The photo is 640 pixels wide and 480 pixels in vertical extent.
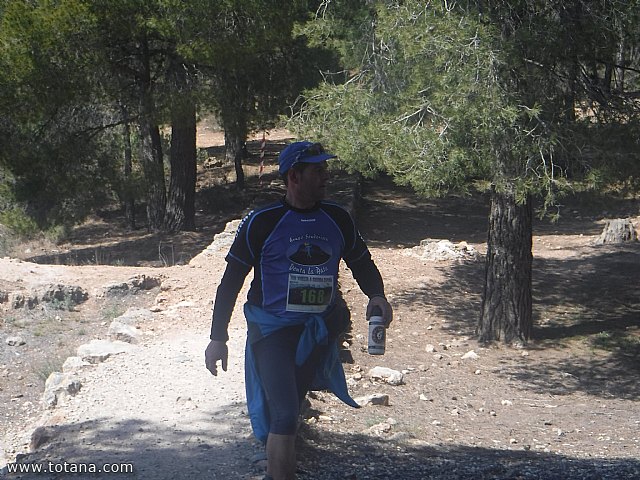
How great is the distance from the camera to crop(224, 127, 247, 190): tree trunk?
16.1 meters

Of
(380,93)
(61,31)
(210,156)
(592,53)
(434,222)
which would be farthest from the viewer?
(210,156)

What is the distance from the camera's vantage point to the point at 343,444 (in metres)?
5.70

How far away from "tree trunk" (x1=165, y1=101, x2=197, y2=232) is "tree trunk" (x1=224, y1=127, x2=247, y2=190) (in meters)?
0.81

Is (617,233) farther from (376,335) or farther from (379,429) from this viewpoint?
(376,335)

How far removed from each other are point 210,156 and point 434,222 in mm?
12467

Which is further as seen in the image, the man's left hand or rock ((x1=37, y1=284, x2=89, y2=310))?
rock ((x1=37, y1=284, x2=89, y2=310))

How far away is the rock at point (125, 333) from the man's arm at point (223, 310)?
14.4ft

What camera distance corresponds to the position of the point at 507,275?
9.57 meters

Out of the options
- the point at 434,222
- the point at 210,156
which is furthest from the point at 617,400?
the point at 210,156

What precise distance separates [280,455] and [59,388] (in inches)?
137

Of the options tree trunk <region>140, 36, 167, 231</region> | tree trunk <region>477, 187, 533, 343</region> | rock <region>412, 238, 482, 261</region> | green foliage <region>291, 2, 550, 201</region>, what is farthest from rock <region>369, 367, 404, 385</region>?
tree trunk <region>140, 36, 167, 231</region>

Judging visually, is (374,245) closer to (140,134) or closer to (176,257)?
(176,257)

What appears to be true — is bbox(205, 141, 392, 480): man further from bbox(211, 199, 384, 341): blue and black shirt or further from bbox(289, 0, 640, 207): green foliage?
bbox(289, 0, 640, 207): green foliage

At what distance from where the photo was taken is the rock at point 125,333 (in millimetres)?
8266
